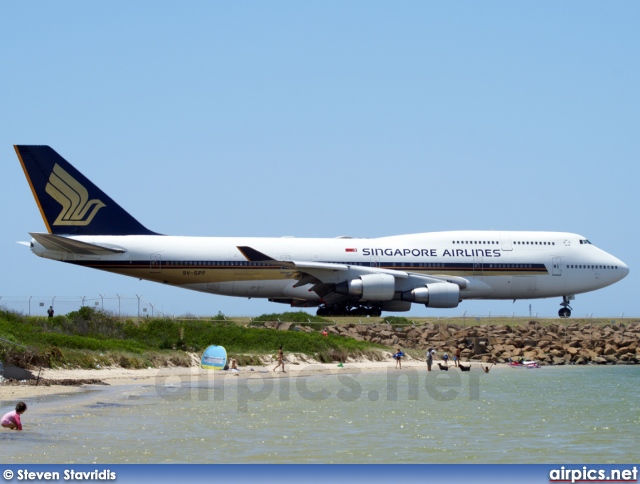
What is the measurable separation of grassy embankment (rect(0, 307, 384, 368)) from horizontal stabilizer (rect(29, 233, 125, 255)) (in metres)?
3.95

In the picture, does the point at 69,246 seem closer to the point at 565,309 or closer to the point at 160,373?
the point at 160,373

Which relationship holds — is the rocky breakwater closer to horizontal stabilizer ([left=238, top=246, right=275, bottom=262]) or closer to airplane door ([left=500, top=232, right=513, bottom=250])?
horizontal stabilizer ([left=238, top=246, right=275, bottom=262])

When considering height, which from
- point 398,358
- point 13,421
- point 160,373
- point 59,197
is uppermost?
point 59,197

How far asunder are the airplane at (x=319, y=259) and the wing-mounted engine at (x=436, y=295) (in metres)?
0.04

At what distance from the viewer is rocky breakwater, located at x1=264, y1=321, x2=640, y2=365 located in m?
41.6

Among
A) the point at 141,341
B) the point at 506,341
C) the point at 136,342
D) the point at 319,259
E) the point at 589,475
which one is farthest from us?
the point at 506,341

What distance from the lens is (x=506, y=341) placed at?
1725 inches

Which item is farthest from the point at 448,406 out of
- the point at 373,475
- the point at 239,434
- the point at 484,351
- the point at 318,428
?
the point at 484,351

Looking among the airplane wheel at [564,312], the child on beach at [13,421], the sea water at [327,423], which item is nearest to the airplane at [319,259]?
the airplane wheel at [564,312]

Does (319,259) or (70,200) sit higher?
(70,200)

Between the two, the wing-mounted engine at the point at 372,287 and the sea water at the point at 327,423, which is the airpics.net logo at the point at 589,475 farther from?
the wing-mounted engine at the point at 372,287

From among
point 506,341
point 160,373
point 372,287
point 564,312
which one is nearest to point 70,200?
point 372,287

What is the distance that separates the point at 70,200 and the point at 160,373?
16430mm

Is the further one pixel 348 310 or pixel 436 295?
pixel 348 310
